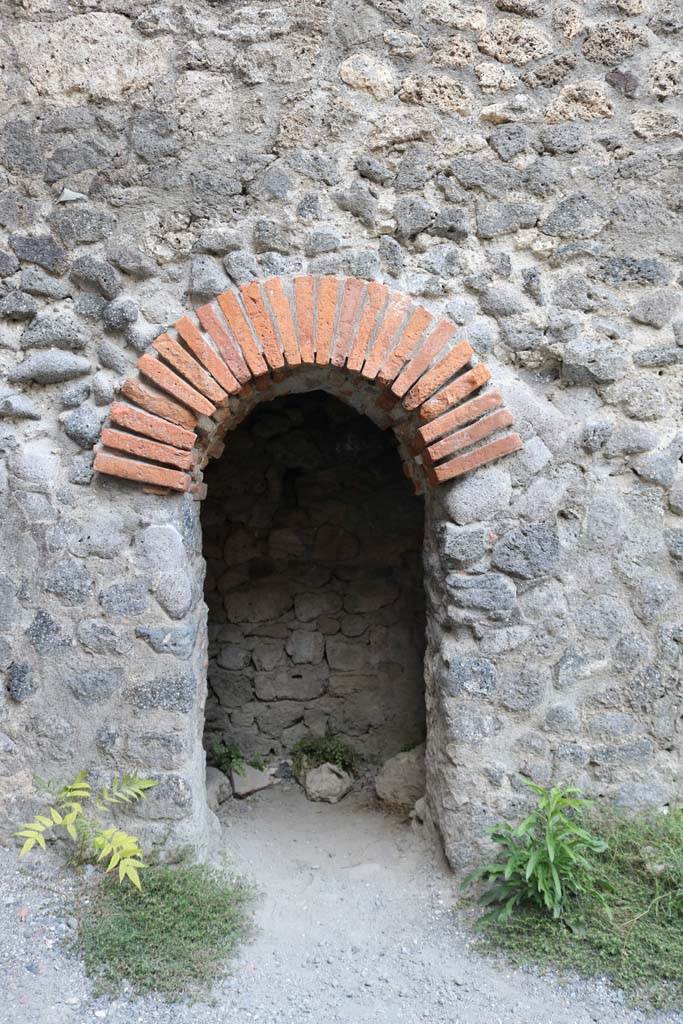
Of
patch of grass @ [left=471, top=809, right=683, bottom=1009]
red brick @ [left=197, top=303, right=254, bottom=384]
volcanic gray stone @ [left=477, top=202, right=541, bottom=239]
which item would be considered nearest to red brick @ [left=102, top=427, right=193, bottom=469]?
red brick @ [left=197, top=303, right=254, bottom=384]

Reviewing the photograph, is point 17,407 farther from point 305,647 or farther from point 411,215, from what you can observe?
point 305,647

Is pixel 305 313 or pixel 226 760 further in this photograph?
pixel 226 760

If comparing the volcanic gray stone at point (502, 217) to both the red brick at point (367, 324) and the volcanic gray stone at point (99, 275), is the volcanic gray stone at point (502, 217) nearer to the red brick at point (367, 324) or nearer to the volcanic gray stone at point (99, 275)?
the red brick at point (367, 324)

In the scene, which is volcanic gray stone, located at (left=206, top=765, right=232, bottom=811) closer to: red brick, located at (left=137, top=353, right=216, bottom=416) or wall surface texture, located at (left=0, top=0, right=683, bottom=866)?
wall surface texture, located at (left=0, top=0, right=683, bottom=866)

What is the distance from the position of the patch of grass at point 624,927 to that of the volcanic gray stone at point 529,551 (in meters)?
0.93

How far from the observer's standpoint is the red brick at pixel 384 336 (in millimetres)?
2658

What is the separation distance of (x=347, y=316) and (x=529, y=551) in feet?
3.47

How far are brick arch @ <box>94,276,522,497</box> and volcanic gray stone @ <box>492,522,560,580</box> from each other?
0.29 m

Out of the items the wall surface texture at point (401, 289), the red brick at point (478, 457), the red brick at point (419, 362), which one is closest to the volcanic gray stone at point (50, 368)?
the wall surface texture at point (401, 289)

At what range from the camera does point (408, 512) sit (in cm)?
405

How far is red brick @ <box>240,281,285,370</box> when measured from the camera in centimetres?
264

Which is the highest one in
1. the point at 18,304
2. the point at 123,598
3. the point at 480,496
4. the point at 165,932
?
the point at 18,304

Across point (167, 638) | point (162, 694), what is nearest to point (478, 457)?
point (167, 638)

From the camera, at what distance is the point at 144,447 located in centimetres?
262
